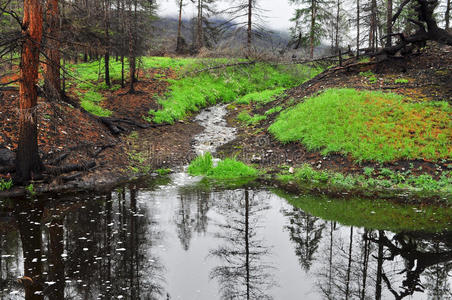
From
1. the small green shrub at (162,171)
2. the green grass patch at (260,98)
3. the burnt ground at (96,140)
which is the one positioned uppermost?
the green grass patch at (260,98)

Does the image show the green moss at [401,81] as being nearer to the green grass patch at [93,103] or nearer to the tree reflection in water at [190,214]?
the tree reflection in water at [190,214]

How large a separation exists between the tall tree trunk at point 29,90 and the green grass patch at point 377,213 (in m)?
7.62

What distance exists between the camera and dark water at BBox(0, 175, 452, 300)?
15.5 ft

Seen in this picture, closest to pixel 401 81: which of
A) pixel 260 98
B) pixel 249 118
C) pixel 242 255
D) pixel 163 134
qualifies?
pixel 249 118

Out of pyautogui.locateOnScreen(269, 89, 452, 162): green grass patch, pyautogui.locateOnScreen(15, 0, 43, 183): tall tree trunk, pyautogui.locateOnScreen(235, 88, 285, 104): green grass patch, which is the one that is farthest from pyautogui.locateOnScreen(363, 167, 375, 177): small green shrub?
pyautogui.locateOnScreen(235, 88, 285, 104): green grass patch

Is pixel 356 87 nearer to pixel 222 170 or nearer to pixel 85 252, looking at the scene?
pixel 222 170

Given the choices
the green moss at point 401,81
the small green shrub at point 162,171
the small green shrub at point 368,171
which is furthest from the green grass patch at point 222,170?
the green moss at point 401,81

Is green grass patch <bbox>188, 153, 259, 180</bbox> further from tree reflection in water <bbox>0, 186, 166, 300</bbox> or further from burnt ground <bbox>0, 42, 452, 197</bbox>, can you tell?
tree reflection in water <bbox>0, 186, 166, 300</bbox>

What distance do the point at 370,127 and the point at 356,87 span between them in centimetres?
433

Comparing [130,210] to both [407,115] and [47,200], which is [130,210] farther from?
[407,115]

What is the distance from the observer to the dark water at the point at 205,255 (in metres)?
4.73

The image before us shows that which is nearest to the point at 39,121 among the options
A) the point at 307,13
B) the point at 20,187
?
the point at 20,187

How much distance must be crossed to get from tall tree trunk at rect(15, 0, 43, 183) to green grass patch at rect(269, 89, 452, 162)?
9.60 metres

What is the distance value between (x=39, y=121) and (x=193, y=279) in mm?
9630
